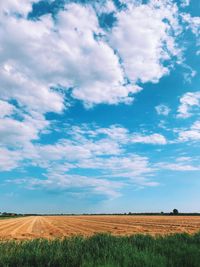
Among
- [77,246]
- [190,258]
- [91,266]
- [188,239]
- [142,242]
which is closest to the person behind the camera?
[91,266]

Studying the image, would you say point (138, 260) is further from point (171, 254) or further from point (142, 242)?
point (142, 242)

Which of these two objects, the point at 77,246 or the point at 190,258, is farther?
the point at 77,246

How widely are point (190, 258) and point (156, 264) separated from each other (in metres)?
1.37

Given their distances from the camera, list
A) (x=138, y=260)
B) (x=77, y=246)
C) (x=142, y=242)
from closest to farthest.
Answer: (x=138, y=260), (x=77, y=246), (x=142, y=242)

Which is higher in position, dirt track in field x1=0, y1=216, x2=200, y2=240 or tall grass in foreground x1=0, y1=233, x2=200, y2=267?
dirt track in field x1=0, y1=216, x2=200, y2=240

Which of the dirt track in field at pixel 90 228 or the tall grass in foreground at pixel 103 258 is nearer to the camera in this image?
the tall grass in foreground at pixel 103 258

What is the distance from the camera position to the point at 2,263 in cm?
859

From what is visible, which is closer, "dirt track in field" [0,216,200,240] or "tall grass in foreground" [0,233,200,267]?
"tall grass in foreground" [0,233,200,267]

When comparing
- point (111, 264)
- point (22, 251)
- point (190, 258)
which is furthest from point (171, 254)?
point (22, 251)

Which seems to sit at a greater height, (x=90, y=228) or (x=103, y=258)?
(x=90, y=228)

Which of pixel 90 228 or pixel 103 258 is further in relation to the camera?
pixel 90 228

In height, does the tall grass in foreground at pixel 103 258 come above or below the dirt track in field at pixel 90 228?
below

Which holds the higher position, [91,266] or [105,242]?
[105,242]

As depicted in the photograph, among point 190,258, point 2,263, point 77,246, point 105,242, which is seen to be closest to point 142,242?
point 105,242
